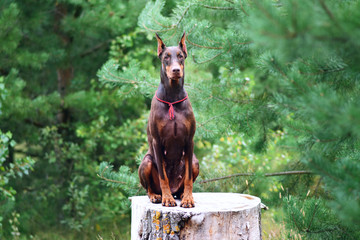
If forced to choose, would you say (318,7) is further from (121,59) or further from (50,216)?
(50,216)

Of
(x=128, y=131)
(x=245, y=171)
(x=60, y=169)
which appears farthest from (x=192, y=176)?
(x=60, y=169)

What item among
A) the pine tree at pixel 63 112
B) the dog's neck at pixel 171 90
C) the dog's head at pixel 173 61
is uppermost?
the dog's head at pixel 173 61

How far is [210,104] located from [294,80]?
97.0 inches

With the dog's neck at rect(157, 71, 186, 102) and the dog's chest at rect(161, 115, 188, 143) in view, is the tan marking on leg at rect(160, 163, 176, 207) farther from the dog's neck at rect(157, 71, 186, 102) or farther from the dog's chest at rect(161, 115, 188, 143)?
the dog's neck at rect(157, 71, 186, 102)

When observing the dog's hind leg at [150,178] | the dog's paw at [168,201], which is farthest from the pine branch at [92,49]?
the dog's paw at [168,201]

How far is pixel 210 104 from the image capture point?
4449 mm

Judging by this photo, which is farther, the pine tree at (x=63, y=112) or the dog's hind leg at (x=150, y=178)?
the pine tree at (x=63, y=112)

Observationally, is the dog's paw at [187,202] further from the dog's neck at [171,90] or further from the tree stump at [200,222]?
the dog's neck at [171,90]

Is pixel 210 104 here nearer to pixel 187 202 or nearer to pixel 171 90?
pixel 171 90

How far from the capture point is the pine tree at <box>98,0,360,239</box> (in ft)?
5.36

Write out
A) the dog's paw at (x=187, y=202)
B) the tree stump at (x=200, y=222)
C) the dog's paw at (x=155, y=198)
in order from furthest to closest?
the dog's paw at (x=155, y=198) < the dog's paw at (x=187, y=202) < the tree stump at (x=200, y=222)

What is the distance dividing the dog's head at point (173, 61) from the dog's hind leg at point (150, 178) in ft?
2.46

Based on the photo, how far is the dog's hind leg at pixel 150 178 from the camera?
3.43 meters

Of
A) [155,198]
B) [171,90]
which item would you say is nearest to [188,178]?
[155,198]
